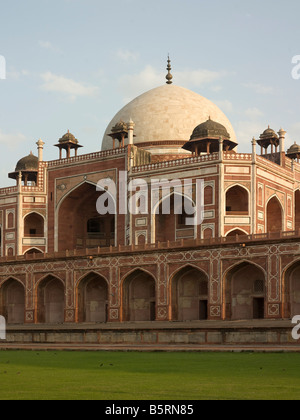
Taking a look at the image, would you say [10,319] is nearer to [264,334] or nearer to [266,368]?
[264,334]

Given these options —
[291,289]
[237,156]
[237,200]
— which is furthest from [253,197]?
[291,289]

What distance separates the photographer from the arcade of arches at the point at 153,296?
3080 centimetres

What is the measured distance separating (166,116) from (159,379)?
3539 cm

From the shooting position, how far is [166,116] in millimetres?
44500

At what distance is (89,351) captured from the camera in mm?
19219

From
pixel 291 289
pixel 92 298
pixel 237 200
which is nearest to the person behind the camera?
pixel 291 289

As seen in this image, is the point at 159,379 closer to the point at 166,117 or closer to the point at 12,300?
the point at 12,300

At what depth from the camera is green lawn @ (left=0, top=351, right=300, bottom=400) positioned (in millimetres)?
8242

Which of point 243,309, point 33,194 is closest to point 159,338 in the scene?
point 243,309

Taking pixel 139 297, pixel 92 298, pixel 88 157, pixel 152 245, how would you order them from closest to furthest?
pixel 152 245, pixel 139 297, pixel 92 298, pixel 88 157

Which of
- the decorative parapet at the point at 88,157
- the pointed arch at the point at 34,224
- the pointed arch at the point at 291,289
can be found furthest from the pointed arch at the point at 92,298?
the pointed arch at the point at 291,289

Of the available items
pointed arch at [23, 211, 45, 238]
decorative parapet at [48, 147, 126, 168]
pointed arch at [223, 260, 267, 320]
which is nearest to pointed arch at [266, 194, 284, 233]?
pointed arch at [223, 260, 267, 320]

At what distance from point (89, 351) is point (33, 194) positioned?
A: 80.1 ft

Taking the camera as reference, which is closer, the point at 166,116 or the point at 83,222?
the point at 83,222
